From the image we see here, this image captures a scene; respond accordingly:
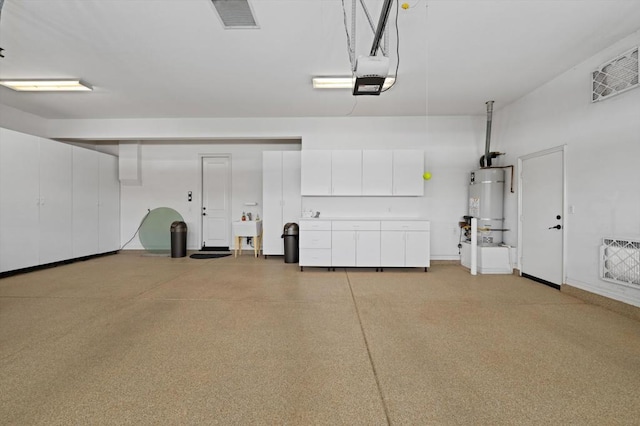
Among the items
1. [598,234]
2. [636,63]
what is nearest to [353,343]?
[598,234]

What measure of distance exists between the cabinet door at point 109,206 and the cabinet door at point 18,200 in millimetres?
1402

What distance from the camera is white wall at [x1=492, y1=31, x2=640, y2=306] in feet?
10.3

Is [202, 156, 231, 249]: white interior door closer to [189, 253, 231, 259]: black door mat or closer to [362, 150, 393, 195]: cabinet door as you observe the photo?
[189, 253, 231, 259]: black door mat

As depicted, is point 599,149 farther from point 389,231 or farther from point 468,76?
point 389,231

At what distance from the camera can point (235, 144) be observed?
706 centimetres

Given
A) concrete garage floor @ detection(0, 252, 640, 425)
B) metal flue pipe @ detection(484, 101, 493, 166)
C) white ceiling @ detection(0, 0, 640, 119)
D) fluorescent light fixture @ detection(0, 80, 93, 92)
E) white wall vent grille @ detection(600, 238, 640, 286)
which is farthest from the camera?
metal flue pipe @ detection(484, 101, 493, 166)

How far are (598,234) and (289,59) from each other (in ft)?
14.4

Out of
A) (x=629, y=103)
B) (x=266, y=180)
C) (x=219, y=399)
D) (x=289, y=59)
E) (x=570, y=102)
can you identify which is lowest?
(x=219, y=399)

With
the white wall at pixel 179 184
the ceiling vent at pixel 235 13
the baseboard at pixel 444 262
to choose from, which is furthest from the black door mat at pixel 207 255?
the ceiling vent at pixel 235 13

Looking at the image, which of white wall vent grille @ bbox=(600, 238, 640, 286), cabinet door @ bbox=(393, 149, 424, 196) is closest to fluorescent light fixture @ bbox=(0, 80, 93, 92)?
cabinet door @ bbox=(393, 149, 424, 196)

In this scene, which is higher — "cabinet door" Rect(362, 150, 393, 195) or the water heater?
"cabinet door" Rect(362, 150, 393, 195)

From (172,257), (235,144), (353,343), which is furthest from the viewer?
(235,144)

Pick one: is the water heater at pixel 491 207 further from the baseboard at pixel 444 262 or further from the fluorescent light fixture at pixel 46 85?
the fluorescent light fixture at pixel 46 85

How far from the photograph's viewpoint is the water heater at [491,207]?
523 cm
